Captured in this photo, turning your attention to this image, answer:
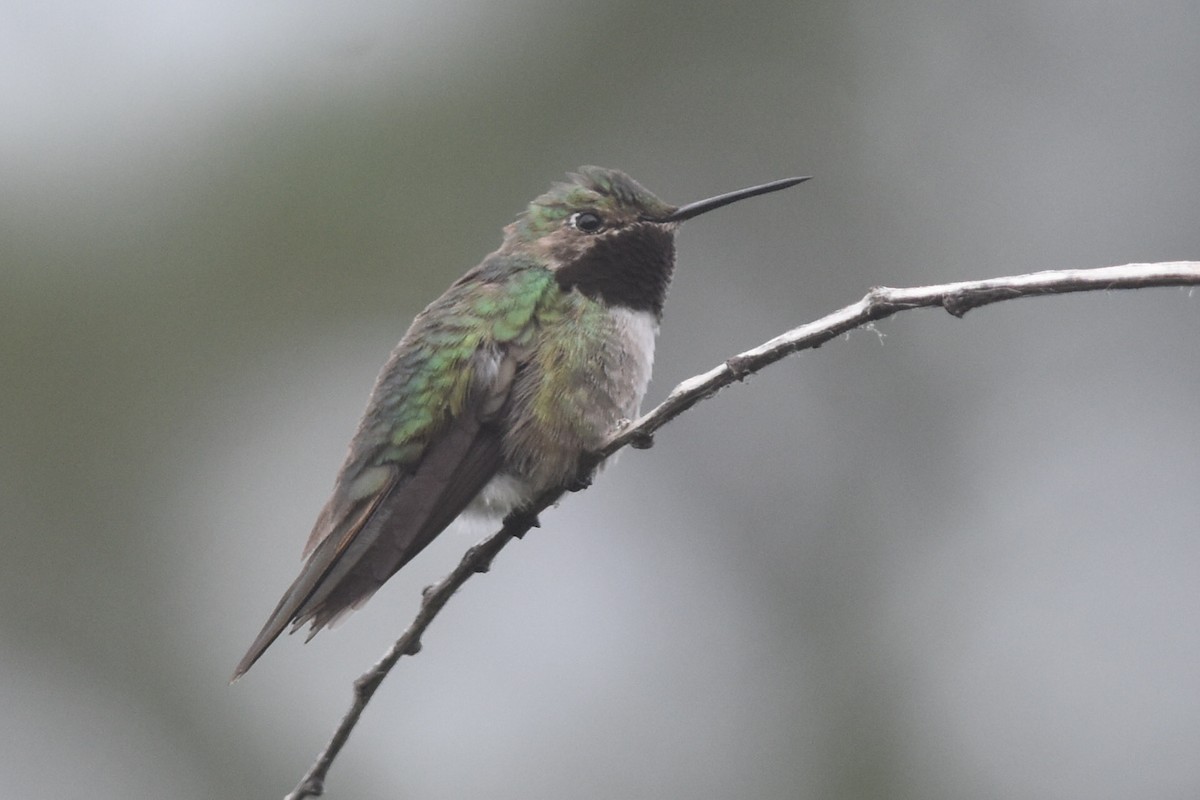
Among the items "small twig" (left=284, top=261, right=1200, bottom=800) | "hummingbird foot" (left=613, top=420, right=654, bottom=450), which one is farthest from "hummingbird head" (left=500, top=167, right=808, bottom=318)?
"hummingbird foot" (left=613, top=420, right=654, bottom=450)

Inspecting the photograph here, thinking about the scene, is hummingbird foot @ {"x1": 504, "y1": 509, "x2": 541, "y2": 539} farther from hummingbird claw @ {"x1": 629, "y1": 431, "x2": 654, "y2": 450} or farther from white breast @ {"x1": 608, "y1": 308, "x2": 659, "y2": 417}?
hummingbird claw @ {"x1": 629, "y1": 431, "x2": 654, "y2": 450}

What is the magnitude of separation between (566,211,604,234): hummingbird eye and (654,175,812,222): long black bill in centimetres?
19

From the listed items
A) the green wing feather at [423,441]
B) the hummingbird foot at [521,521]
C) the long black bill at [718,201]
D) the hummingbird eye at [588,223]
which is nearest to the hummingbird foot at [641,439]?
the hummingbird foot at [521,521]

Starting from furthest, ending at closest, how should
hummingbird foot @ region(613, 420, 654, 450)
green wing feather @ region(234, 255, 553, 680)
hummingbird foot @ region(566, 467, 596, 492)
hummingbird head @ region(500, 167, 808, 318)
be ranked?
hummingbird head @ region(500, 167, 808, 318) → hummingbird foot @ region(566, 467, 596, 492) → green wing feather @ region(234, 255, 553, 680) → hummingbird foot @ region(613, 420, 654, 450)

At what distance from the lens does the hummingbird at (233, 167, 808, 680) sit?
365 cm

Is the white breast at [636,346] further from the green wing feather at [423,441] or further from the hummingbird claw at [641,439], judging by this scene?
the hummingbird claw at [641,439]

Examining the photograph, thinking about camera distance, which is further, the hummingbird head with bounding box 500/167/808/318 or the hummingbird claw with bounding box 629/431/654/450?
the hummingbird head with bounding box 500/167/808/318

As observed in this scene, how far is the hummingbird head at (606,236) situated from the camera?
429cm

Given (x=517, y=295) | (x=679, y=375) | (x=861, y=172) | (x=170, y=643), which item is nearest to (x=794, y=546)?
(x=679, y=375)

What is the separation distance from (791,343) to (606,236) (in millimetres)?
2107

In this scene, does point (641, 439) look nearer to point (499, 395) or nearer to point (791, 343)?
point (791, 343)

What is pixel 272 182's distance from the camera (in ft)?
40.7

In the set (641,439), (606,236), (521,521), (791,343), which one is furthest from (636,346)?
(791,343)

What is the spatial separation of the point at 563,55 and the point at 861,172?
3.14m
